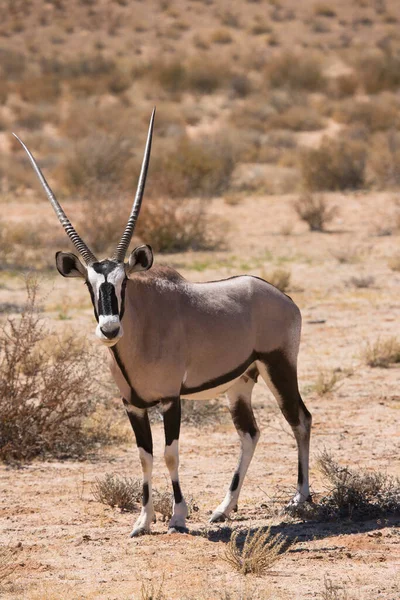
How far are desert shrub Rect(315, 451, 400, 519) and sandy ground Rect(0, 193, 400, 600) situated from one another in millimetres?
107

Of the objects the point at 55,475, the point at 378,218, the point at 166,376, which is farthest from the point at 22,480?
the point at 378,218

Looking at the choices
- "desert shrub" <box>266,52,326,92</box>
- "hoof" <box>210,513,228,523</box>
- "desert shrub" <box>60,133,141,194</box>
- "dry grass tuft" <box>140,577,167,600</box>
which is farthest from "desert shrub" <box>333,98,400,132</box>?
"dry grass tuft" <box>140,577,167,600</box>

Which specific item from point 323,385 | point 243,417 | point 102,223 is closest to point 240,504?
point 243,417

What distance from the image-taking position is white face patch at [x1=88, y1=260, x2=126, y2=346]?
600cm

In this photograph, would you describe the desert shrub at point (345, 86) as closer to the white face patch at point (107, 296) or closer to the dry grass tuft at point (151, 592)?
the white face patch at point (107, 296)

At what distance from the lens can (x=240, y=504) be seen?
7.59 meters

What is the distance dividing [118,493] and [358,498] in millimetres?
1518

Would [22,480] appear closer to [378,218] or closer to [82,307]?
[82,307]

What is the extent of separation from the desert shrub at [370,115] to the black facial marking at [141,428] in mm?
28576

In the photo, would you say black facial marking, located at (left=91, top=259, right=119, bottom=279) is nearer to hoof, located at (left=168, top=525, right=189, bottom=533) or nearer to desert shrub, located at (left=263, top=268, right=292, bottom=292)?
hoof, located at (left=168, top=525, right=189, bottom=533)

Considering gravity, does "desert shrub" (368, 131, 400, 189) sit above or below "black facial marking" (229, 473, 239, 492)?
below

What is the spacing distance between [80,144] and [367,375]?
51.8 feet

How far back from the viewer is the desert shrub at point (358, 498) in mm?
7098

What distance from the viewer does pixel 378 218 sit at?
2120 centimetres
